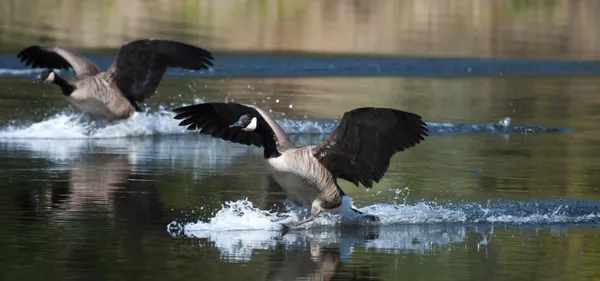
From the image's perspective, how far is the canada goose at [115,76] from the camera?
61.5ft

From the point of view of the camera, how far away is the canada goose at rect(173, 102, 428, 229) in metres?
11.8

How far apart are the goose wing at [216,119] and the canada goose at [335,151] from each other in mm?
194

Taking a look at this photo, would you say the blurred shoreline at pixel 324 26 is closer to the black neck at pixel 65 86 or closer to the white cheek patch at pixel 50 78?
the white cheek patch at pixel 50 78

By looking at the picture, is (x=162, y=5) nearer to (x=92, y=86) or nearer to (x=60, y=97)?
(x=60, y=97)

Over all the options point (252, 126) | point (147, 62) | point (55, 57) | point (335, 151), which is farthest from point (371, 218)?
point (55, 57)

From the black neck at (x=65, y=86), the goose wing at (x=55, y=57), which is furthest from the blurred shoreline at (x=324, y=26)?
the black neck at (x=65, y=86)

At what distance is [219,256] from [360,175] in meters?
2.44

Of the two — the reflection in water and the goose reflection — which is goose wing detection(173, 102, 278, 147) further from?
the goose reflection

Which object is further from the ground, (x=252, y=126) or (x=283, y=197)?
(x=252, y=126)

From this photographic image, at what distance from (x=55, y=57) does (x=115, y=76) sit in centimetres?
109

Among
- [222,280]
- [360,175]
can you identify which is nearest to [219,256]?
[222,280]

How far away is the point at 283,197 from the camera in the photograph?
1352cm

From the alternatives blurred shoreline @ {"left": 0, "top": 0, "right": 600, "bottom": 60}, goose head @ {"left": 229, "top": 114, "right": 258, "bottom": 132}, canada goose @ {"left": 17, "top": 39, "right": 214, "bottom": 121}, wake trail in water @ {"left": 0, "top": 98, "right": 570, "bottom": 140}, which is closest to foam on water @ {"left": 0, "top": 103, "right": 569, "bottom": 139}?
wake trail in water @ {"left": 0, "top": 98, "right": 570, "bottom": 140}

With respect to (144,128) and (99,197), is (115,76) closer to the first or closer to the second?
(144,128)
